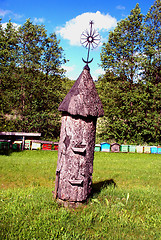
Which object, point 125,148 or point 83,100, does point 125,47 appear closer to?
point 125,148

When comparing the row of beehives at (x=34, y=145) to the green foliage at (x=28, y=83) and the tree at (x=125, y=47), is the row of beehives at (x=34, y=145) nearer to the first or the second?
the green foliage at (x=28, y=83)

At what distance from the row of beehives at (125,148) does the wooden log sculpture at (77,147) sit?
36.5 ft

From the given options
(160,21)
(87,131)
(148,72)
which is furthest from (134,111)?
(87,131)

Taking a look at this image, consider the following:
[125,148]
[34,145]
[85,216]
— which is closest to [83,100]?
[85,216]

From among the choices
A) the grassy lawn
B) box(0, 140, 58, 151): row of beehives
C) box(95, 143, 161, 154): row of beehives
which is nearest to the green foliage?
box(0, 140, 58, 151): row of beehives

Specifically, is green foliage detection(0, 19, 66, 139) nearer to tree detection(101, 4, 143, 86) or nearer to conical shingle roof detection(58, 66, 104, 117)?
tree detection(101, 4, 143, 86)

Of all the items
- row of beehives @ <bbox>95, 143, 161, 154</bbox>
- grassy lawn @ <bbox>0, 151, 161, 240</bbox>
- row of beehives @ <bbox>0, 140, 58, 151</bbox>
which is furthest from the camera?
row of beehives @ <bbox>95, 143, 161, 154</bbox>

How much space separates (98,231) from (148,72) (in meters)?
17.0

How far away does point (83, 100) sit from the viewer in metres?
5.52

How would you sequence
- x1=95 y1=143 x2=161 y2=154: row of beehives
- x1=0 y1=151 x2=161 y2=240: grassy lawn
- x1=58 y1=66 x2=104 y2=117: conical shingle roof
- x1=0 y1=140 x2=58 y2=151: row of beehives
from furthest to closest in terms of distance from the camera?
x1=95 y1=143 x2=161 y2=154: row of beehives < x1=0 y1=140 x2=58 y2=151: row of beehives < x1=58 y1=66 x2=104 y2=117: conical shingle roof < x1=0 y1=151 x2=161 y2=240: grassy lawn

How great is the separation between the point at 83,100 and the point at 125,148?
40.4ft

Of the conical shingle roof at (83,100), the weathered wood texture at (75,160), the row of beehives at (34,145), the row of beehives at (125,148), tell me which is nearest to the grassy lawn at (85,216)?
the weathered wood texture at (75,160)

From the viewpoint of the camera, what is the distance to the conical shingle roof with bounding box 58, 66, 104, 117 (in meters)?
5.43

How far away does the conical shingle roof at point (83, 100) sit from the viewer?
5434 millimetres
